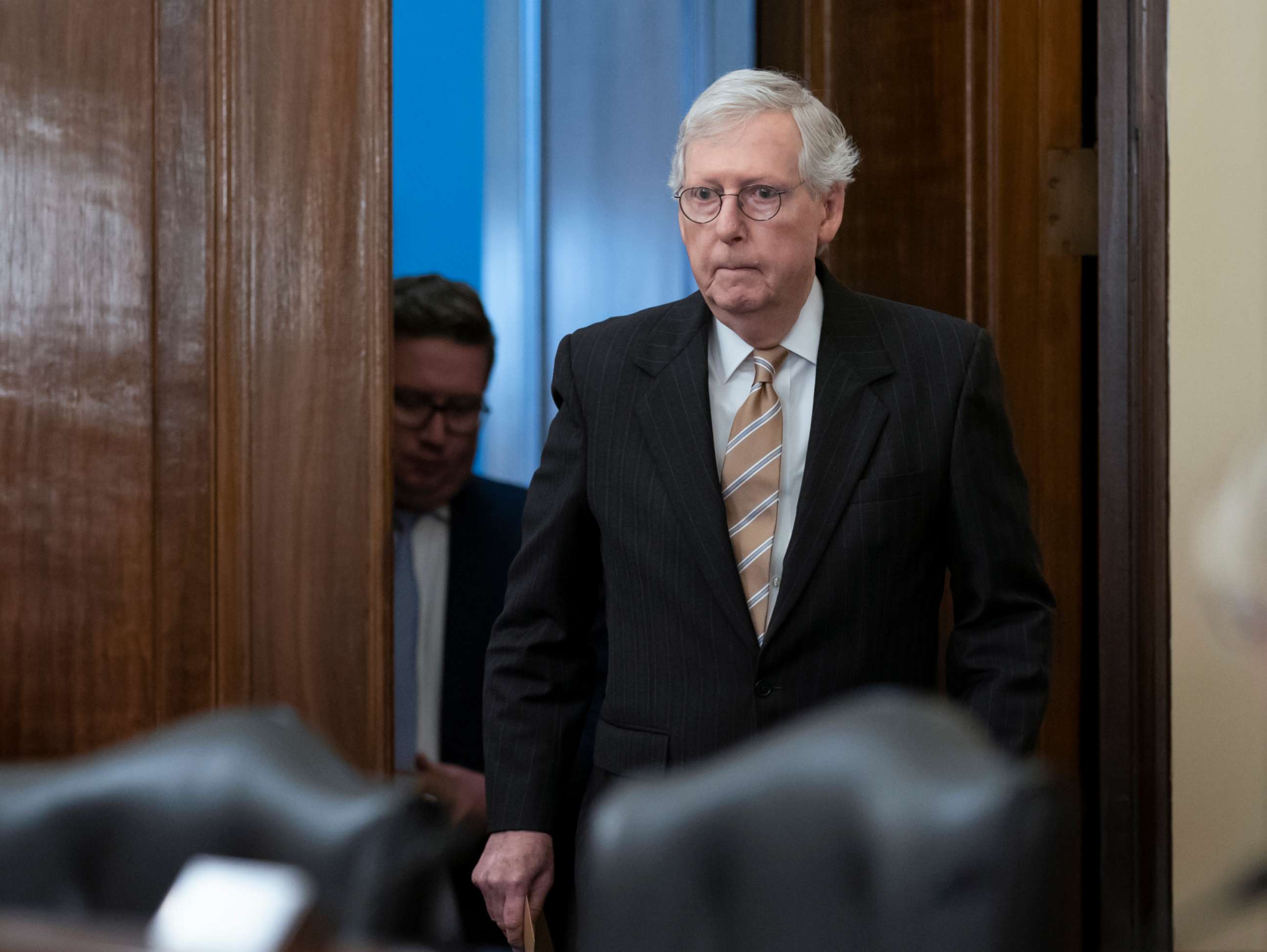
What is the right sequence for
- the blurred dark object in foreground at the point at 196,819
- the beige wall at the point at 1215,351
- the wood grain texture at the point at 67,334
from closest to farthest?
the blurred dark object in foreground at the point at 196,819, the wood grain texture at the point at 67,334, the beige wall at the point at 1215,351

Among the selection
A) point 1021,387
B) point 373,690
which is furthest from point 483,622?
point 1021,387

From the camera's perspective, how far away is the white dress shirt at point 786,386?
1.58 metres

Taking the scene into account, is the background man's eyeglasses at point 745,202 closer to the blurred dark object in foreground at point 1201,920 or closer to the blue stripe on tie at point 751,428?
the blue stripe on tie at point 751,428

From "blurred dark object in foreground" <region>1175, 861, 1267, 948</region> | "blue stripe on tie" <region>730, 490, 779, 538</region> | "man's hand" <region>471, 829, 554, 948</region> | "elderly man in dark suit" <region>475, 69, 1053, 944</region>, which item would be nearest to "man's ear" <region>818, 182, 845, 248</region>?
"elderly man in dark suit" <region>475, 69, 1053, 944</region>

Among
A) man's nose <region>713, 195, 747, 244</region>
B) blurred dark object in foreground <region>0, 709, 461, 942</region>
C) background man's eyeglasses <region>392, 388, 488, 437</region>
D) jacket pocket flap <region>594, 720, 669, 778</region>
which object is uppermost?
man's nose <region>713, 195, 747, 244</region>

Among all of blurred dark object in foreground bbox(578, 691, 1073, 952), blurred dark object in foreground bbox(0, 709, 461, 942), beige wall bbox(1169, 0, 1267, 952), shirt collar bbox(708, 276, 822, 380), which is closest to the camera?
blurred dark object in foreground bbox(578, 691, 1073, 952)

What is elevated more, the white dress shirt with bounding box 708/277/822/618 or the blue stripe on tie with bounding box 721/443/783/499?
the white dress shirt with bounding box 708/277/822/618

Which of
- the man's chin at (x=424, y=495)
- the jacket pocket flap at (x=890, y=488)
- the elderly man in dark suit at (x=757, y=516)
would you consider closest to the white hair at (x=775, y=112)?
the elderly man in dark suit at (x=757, y=516)

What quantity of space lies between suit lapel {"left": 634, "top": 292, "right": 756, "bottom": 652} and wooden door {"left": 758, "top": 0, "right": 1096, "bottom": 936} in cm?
71

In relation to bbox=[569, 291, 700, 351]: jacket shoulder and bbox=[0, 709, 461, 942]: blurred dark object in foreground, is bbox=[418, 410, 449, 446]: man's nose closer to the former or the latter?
bbox=[569, 291, 700, 351]: jacket shoulder

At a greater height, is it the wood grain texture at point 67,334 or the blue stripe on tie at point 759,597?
the wood grain texture at point 67,334

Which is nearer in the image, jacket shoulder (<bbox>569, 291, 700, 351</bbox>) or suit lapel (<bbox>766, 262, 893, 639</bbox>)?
suit lapel (<bbox>766, 262, 893, 639</bbox>)

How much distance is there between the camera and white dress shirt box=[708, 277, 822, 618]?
158cm

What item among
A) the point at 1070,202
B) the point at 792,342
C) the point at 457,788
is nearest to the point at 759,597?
the point at 792,342
